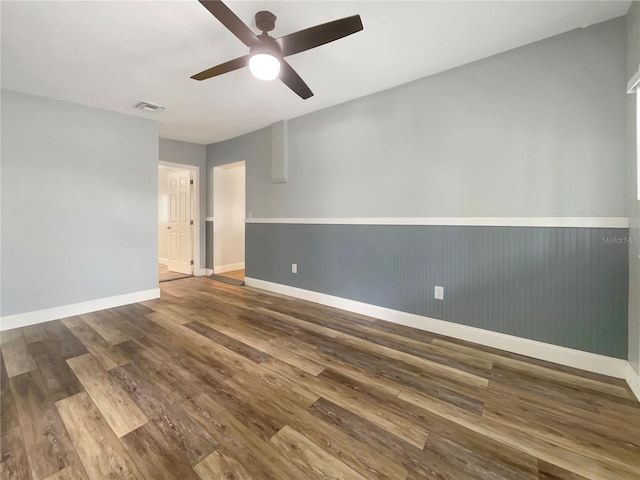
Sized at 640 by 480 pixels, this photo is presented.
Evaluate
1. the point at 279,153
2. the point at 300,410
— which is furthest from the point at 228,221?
the point at 300,410

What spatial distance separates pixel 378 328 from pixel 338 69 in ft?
8.08

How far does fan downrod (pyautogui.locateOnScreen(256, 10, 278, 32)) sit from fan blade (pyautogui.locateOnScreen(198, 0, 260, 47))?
0.65ft

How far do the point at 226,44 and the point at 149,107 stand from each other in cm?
171

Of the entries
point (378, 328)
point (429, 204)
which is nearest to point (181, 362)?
point (378, 328)

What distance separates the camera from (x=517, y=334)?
7.10ft

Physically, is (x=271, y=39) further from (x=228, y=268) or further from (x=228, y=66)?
(x=228, y=268)

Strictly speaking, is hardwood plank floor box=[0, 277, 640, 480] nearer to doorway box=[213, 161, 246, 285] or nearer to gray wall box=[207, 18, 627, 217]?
gray wall box=[207, 18, 627, 217]

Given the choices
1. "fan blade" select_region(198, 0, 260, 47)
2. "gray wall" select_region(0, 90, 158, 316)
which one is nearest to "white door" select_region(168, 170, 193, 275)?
"gray wall" select_region(0, 90, 158, 316)

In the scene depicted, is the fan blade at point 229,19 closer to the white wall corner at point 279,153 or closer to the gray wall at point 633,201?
the white wall corner at point 279,153

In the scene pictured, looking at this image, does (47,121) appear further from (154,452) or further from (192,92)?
(154,452)

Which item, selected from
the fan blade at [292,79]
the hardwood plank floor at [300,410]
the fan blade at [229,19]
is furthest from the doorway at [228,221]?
the fan blade at [229,19]

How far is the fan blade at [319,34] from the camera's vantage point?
146 centimetres

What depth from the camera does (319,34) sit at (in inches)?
61.9

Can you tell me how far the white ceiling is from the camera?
1703mm
